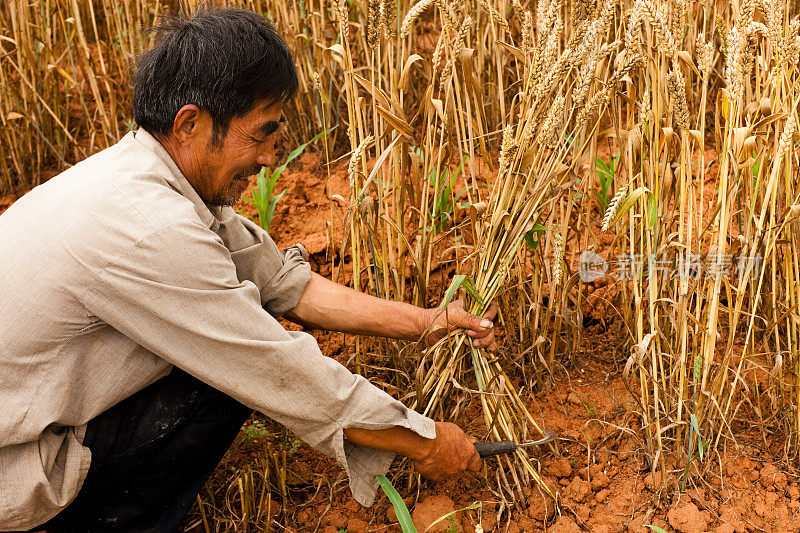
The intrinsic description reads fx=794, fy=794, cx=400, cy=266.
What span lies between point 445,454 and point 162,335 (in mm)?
606

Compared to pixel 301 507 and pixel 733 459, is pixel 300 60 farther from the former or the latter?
pixel 733 459

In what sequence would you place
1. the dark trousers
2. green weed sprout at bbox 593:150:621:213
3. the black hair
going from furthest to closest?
green weed sprout at bbox 593:150:621:213 → the dark trousers → the black hair

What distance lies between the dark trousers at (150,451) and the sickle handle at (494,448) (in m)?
0.51

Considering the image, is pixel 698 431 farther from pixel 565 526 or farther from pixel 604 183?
pixel 604 183

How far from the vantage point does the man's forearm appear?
1812 mm

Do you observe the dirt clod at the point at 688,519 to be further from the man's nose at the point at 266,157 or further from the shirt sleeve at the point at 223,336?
the man's nose at the point at 266,157

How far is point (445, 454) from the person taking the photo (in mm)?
1601

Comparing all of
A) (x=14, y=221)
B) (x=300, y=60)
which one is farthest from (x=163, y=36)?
(x=300, y=60)

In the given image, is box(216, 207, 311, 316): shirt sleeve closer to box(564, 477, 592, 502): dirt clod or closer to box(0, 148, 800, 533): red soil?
box(0, 148, 800, 533): red soil

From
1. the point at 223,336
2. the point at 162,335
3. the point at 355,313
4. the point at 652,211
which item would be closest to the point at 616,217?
the point at 652,211

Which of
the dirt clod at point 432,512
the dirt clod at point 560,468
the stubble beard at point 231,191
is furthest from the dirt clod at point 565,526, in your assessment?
the stubble beard at point 231,191

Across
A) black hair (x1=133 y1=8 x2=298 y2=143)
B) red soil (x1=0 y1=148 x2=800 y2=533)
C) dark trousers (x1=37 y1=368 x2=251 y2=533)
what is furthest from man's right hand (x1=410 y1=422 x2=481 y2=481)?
black hair (x1=133 y1=8 x2=298 y2=143)

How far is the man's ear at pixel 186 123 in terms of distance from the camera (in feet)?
4.82

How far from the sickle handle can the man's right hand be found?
49 mm
